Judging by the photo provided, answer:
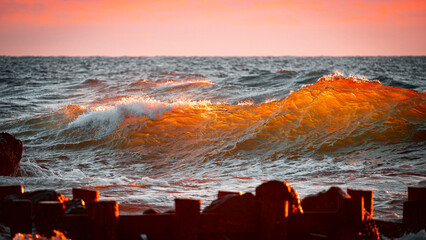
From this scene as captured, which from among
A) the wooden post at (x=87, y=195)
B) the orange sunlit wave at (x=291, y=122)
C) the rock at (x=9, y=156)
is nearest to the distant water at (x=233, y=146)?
the orange sunlit wave at (x=291, y=122)

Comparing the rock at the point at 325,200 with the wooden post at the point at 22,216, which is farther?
the rock at the point at 325,200

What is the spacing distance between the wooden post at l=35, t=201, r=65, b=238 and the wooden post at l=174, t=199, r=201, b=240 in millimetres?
1020

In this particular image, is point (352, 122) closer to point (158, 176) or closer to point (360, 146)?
point (360, 146)

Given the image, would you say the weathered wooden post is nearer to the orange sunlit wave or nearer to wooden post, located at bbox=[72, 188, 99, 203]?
wooden post, located at bbox=[72, 188, 99, 203]

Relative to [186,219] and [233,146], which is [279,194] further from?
[233,146]

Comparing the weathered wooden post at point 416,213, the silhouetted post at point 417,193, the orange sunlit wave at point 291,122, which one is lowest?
the weathered wooden post at point 416,213

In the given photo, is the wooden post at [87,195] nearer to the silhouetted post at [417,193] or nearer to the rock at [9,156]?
the silhouetted post at [417,193]

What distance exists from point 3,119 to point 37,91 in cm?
1045

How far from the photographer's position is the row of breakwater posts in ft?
12.6

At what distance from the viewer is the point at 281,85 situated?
24.6 meters

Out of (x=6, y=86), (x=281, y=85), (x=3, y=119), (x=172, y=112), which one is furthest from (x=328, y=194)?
(x=6, y=86)

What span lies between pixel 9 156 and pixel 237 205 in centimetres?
500

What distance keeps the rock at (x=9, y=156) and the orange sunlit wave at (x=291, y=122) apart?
428cm

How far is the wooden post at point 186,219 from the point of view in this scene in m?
3.82
